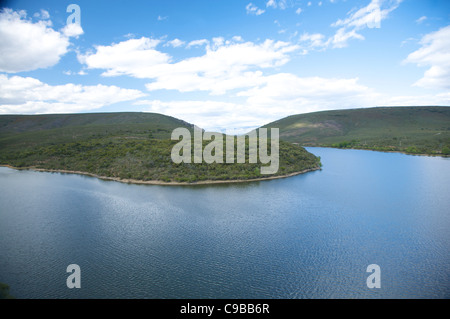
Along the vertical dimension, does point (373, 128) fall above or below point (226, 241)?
above

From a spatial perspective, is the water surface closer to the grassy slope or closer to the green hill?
the grassy slope

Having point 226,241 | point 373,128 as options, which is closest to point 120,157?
point 226,241

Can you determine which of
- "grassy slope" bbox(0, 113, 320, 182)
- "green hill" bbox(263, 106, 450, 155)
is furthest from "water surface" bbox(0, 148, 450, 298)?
"green hill" bbox(263, 106, 450, 155)

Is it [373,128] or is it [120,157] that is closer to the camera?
[120,157]

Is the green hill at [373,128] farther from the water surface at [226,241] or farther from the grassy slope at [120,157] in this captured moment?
the water surface at [226,241]

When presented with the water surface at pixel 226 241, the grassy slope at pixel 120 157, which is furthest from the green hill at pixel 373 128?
the water surface at pixel 226 241

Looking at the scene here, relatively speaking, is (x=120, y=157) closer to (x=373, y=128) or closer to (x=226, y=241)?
(x=226, y=241)

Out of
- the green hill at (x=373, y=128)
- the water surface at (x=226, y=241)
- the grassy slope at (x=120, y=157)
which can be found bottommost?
the water surface at (x=226, y=241)
